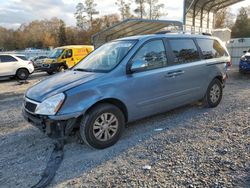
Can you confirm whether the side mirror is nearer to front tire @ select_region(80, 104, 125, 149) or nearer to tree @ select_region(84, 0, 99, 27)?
front tire @ select_region(80, 104, 125, 149)

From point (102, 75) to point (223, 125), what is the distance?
8.60 feet

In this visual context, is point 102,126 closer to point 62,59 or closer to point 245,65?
point 245,65

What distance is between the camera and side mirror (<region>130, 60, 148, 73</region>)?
4141 millimetres

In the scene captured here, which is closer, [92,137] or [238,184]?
[238,184]

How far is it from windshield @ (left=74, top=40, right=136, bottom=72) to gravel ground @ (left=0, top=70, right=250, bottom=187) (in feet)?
4.43

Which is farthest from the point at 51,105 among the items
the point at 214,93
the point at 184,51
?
the point at 214,93

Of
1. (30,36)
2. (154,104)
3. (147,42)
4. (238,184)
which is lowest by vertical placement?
(238,184)

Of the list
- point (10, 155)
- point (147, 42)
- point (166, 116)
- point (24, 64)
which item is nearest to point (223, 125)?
point (166, 116)

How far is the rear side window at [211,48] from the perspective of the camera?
5.55 metres

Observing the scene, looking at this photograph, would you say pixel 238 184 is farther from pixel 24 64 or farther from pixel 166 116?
pixel 24 64

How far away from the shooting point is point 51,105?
3.52 meters

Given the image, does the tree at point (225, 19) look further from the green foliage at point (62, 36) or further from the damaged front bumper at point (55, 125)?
the damaged front bumper at point (55, 125)

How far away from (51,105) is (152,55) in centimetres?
210

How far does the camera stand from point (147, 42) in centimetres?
447
